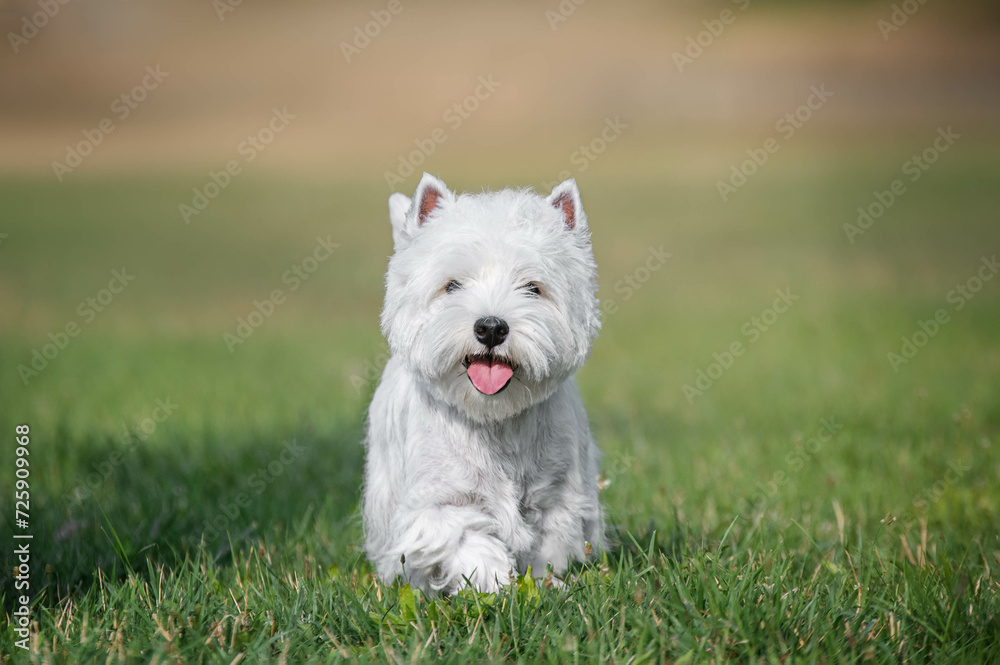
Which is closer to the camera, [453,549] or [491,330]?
[491,330]

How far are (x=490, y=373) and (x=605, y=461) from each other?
11.6 feet

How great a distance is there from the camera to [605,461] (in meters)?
7.24

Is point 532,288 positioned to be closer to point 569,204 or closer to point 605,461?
point 569,204

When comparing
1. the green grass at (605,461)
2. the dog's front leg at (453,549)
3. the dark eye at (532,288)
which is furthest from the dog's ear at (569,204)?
the green grass at (605,461)

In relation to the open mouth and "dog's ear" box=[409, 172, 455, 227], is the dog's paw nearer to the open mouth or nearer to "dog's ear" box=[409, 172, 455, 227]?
the open mouth

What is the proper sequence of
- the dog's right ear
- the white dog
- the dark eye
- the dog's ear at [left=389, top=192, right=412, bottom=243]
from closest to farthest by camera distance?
the white dog → the dark eye → the dog's right ear → the dog's ear at [left=389, top=192, right=412, bottom=243]

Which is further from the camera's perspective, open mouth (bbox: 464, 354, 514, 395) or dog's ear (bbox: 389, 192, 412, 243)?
dog's ear (bbox: 389, 192, 412, 243)

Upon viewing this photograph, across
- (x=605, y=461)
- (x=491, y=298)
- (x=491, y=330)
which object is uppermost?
(x=491, y=298)

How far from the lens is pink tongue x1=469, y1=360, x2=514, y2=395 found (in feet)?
12.8

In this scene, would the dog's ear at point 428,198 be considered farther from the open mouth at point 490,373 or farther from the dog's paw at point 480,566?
the dog's paw at point 480,566

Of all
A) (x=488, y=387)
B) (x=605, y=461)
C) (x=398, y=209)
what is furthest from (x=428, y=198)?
(x=605, y=461)

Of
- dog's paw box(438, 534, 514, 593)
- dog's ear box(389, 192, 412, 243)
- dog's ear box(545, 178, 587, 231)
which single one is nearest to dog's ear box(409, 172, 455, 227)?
dog's ear box(389, 192, 412, 243)

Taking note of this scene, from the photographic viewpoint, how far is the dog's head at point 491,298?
3.86 meters

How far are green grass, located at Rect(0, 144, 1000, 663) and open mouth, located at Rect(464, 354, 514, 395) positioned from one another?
0.83m
